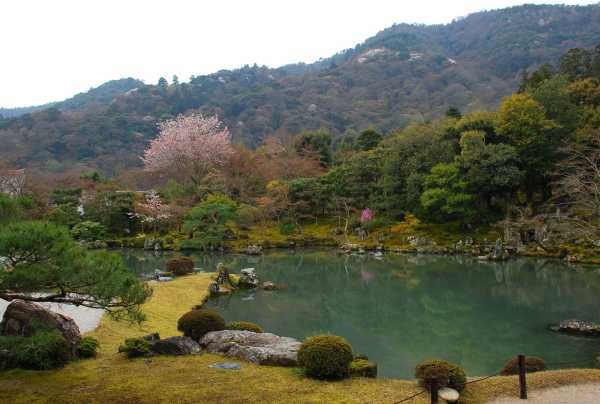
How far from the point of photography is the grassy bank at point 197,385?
5.24m

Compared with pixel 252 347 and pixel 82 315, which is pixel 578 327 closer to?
pixel 252 347

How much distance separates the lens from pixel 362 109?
76.4 m

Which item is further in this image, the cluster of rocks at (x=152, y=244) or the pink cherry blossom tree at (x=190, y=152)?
the pink cherry blossom tree at (x=190, y=152)

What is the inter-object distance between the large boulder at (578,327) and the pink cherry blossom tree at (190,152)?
30325 mm

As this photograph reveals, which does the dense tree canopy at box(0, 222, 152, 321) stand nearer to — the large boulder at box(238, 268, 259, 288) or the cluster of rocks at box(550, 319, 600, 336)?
the cluster of rocks at box(550, 319, 600, 336)

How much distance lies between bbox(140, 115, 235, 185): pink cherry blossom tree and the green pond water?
1521cm

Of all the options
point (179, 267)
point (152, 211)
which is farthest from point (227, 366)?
point (152, 211)

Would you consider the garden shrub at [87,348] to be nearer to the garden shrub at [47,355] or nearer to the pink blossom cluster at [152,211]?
the garden shrub at [47,355]

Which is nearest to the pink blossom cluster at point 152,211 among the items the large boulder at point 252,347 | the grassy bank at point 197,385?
the large boulder at point 252,347

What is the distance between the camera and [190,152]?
35750mm

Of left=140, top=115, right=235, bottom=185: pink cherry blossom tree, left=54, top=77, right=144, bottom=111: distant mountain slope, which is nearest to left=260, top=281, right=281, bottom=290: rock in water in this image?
left=140, top=115, right=235, bottom=185: pink cherry blossom tree

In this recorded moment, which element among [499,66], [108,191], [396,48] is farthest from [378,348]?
[396,48]

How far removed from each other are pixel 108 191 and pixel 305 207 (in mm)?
16814

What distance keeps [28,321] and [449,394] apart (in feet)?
21.6
